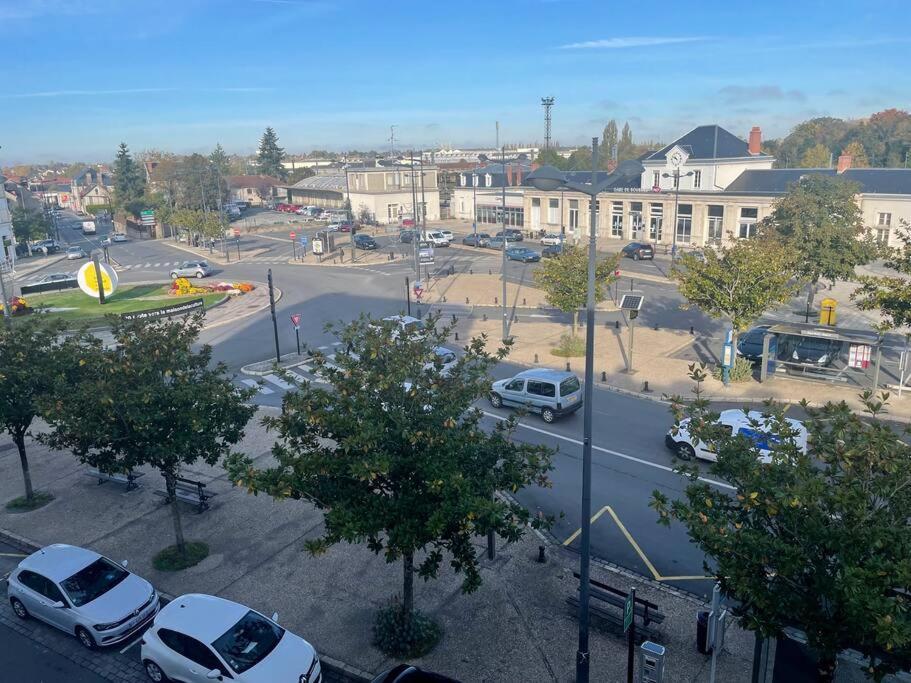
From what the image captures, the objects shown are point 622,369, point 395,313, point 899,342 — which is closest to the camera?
point 622,369

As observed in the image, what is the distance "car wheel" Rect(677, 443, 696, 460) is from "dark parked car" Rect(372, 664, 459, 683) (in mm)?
10429

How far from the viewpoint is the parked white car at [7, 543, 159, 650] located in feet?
37.8

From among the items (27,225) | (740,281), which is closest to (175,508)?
(740,281)

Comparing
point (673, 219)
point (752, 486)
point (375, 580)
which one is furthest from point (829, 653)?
point (673, 219)

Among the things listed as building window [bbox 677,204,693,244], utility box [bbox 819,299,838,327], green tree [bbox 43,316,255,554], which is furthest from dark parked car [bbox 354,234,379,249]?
green tree [bbox 43,316,255,554]

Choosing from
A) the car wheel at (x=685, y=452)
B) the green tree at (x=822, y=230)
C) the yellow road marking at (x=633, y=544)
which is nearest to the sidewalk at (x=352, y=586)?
the yellow road marking at (x=633, y=544)

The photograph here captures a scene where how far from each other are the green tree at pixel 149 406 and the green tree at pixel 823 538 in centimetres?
869

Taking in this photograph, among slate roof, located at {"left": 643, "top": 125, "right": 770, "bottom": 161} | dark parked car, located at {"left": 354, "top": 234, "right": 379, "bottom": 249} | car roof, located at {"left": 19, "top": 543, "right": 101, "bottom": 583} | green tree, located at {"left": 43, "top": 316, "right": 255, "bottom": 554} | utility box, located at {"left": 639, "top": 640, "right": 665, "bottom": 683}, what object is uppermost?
slate roof, located at {"left": 643, "top": 125, "right": 770, "bottom": 161}

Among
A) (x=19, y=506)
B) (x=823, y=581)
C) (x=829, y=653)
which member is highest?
(x=823, y=581)

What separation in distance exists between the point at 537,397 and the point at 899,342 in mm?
16403

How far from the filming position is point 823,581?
24.1ft

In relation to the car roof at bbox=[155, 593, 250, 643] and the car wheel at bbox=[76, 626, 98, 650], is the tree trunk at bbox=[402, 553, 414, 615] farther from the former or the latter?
the car wheel at bbox=[76, 626, 98, 650]

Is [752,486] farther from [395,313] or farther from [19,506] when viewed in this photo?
[395,313]

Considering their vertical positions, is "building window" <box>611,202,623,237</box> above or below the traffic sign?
above
